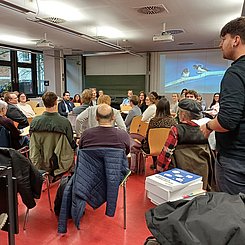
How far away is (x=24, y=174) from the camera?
2248 mm

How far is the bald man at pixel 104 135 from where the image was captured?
2.56 m

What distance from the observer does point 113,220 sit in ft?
9.04

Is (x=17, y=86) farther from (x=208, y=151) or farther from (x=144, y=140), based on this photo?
(x=208, y=151)

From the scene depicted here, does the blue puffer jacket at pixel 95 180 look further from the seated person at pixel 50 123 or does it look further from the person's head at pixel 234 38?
the person's head at pixel 234 38

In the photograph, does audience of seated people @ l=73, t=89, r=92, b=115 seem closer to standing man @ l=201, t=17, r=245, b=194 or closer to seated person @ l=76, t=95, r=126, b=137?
seated person @ l=76, t=95, r=126, b=137

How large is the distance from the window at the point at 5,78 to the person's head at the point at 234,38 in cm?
1020

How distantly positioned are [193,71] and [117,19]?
19.0 feet

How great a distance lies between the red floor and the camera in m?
2.37

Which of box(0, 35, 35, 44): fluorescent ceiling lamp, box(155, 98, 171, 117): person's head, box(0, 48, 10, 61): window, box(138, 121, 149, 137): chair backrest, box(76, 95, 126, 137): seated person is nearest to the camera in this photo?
box(155, 98, 171, 117): person's head

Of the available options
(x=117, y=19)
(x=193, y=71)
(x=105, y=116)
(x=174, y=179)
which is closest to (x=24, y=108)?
(x=117, y=19)

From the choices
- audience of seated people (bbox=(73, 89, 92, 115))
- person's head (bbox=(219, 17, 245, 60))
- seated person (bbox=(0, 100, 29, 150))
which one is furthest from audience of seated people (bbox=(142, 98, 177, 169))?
person's head (bbox=(219, 17, 245, 60))

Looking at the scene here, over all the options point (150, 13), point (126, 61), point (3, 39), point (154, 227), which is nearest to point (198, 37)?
point (150, 13)

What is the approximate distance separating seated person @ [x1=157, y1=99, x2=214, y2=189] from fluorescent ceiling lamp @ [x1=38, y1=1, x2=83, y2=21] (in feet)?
11.7

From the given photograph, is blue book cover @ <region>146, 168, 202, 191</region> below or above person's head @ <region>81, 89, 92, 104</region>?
below
